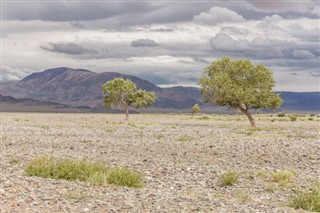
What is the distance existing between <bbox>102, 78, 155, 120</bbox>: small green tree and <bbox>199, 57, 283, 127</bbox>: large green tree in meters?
37.0

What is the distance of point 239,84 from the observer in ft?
236

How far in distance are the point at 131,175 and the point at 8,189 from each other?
5.15 metres

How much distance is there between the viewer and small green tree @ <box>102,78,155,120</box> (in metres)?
108

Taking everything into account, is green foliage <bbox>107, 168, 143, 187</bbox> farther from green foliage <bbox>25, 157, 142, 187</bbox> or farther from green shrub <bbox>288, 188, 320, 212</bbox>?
green shrub <bbox>288, 188, 320, 212</bbox>

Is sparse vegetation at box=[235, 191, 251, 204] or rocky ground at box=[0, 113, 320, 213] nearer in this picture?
rocky ground at box=[0, 113, 320, 213]

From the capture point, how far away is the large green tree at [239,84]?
230 feet

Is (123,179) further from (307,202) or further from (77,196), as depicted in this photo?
(307,202)

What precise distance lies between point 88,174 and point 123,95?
88016 mm

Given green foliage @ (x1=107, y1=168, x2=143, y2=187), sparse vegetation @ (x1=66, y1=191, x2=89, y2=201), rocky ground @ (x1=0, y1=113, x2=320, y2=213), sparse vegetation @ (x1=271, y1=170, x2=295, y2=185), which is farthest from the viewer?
sparse vegetation @ (x1=271, y1=170, x2=295, y2=185)

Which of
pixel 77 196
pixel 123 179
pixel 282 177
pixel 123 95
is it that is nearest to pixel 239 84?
pixel 123 95

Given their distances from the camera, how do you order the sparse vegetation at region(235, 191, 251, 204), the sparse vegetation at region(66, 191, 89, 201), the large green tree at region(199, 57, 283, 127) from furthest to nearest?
the large green tree at region(199, 57, 283, 127) < the sparse vegetation at region(235, 191, 251, 204) < the sparse vegetation at region(66, 191, 89, 201)

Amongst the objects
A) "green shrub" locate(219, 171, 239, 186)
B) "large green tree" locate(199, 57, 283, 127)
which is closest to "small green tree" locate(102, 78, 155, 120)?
"large green tree" locate(199, 57, 283, 127)

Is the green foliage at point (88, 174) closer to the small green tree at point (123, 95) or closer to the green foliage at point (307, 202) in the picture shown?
the green foliage at point (307, 202)

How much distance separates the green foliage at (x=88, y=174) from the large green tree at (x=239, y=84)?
48.2m
